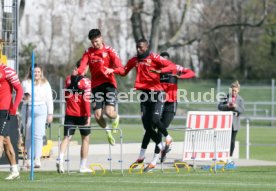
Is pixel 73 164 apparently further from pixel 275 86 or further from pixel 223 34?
pixel 223 34

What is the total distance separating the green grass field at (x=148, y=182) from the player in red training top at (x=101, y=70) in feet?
4.79

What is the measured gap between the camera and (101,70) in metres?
19.7

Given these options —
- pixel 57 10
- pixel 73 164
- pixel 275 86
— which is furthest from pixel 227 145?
pixel 57 10

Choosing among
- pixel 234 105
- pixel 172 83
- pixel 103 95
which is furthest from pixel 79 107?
pixel 234 105

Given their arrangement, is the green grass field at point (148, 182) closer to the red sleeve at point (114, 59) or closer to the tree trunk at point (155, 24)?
the red sleeve at point (114, 59)

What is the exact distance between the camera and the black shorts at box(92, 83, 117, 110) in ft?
65.0

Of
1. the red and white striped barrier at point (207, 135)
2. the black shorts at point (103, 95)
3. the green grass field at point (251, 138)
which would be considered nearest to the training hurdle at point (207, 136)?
the red and white striped barrier at point (207, 135)

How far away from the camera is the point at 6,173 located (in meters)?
19.6

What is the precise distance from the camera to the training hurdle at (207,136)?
22.0 meters

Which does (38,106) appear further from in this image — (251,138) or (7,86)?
(251,138)

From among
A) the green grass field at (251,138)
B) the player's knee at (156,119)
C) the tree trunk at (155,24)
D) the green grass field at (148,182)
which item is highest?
the tree trunk at (155,24)

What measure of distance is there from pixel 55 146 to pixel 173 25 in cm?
5373

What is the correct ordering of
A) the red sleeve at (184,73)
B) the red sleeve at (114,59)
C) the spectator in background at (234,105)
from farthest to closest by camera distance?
the spectator in background at (234,105)
the red sleeve at (184,73)
the red sleeve at (114,59)

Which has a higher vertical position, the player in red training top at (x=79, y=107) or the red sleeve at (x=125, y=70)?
the red sleeve at (x=125, y=70)
